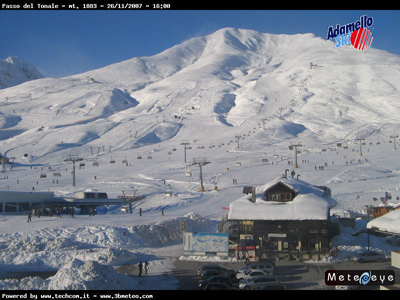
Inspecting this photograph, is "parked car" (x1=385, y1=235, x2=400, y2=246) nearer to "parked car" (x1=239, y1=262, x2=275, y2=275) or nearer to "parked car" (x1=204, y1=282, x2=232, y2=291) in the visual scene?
"parked car" (x1=239, y1=262, x2=275, y2=275)

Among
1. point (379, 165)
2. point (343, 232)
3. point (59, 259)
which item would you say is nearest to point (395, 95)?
point (379, 165)

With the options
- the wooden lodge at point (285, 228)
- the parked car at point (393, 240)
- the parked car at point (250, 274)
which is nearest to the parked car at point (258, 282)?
the parked car at point (250, 274)

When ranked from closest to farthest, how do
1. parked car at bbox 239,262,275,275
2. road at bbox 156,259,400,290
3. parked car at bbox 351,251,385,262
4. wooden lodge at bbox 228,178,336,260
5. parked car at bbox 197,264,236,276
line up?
1. road at bbox 156,259,400,290
2. parked car at bbox 197,264,236,276
3. parked car at bbox 239,262,275,275
4. parked car at bbox 351,251,385,262
5. wooden lodge at bbox 228,178,336,260

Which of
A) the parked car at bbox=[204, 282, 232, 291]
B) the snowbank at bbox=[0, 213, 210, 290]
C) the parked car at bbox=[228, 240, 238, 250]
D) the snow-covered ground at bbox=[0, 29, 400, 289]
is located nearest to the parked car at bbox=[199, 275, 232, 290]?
the parked car at bbox=[204, 282, 232, 291]

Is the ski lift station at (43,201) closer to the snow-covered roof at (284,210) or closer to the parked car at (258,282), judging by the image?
the snow-covered roof at (284,210)
